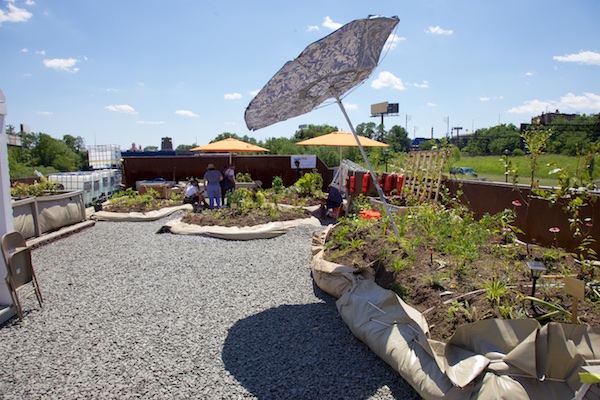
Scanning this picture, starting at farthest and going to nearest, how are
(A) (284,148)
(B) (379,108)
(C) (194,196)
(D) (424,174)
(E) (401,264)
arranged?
(B) (379,108)
(A) (284,148)
(C) (194,196)
(D) (424,174)
(E) (401,264)

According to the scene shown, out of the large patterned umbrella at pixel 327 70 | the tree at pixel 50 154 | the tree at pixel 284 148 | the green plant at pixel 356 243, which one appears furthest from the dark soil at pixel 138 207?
the tree at pixel 50 154

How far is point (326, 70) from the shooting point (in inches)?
172

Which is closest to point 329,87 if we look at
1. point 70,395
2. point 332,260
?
point 332,260

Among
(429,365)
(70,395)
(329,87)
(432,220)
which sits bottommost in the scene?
(70,395)

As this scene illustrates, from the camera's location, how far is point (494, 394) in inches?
89.8

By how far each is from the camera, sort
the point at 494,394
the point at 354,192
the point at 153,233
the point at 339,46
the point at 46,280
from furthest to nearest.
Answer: the point at 354,192, the point at 153,233, the point at 46,280, the point at 339,46, the point at 494,394

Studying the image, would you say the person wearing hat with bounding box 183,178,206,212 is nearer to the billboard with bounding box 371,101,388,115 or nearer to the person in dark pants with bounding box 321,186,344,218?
the person in dark pants with bounding box 321,186,344,218

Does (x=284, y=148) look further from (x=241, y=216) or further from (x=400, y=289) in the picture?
(x=400, y=289)

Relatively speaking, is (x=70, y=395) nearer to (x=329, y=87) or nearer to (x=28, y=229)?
(x=329, y=87)

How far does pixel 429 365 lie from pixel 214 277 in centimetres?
350

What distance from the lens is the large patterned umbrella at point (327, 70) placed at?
406cm

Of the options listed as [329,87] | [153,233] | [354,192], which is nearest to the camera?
[329,87]

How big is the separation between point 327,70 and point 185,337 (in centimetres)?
321

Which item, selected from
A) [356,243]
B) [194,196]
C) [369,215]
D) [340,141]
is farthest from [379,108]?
[356,243]
